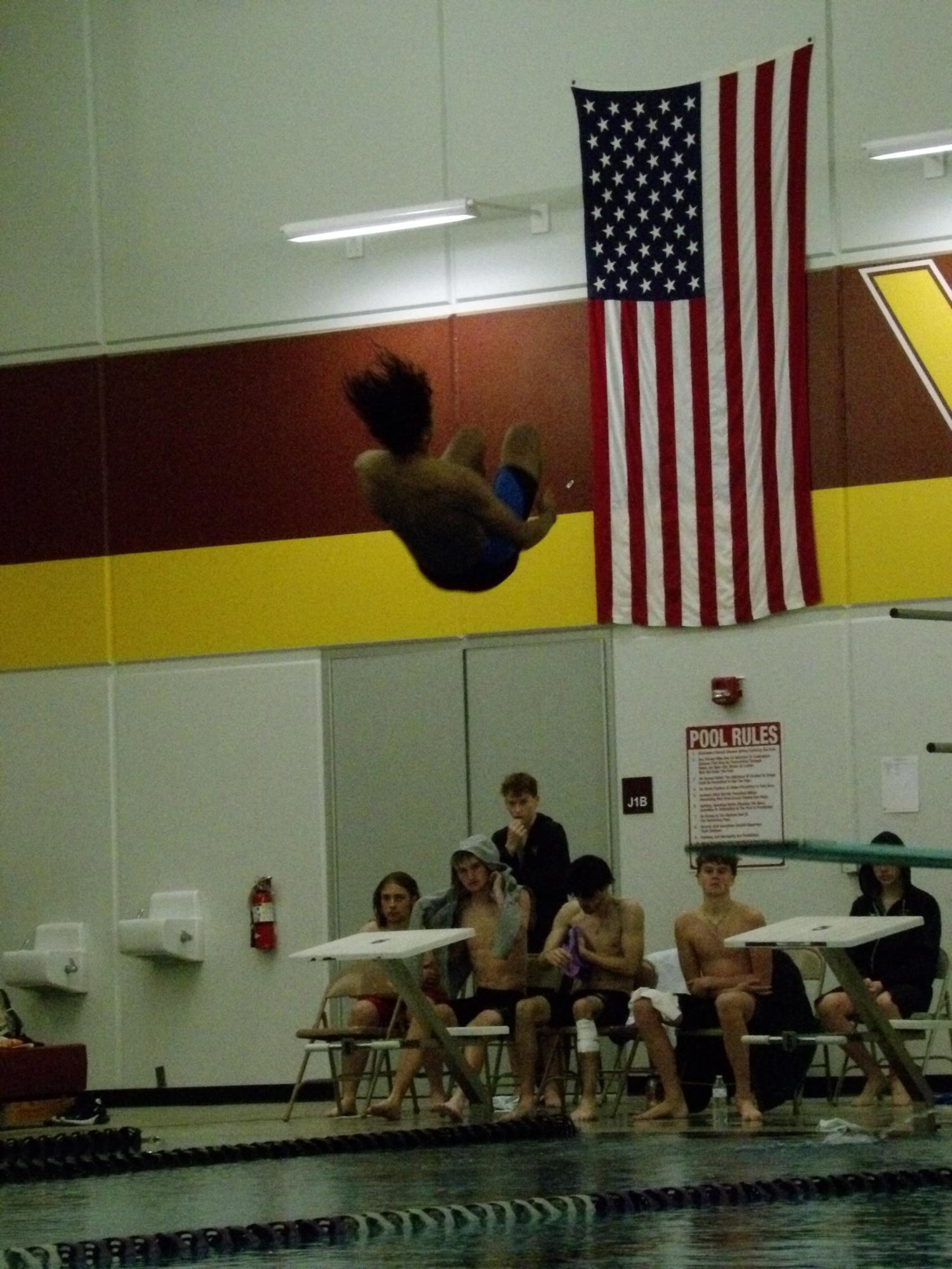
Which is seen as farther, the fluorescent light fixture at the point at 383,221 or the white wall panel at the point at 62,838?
the white wall panel at the point at 62,838

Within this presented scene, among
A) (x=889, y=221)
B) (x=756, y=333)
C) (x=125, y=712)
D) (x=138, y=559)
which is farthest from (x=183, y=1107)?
(x=889, y=221)

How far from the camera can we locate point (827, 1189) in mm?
7148

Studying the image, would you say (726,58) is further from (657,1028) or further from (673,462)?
(657,1028)

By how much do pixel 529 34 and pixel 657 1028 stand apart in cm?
619

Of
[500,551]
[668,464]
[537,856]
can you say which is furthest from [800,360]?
[500,551]

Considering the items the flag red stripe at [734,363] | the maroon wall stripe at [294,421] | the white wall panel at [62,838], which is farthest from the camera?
the white wall panel at [62,838]

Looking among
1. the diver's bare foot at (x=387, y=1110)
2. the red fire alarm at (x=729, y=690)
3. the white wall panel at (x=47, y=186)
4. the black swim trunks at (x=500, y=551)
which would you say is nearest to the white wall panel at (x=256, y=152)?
the white wall panel at (x=47, y=186)

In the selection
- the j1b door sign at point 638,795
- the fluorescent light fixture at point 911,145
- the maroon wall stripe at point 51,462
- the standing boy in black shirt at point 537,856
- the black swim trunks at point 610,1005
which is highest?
the fluorescent light fixture at point 911,145

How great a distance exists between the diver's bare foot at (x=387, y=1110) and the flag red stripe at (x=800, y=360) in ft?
12.0

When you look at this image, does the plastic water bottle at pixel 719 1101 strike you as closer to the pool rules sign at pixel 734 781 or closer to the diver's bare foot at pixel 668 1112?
the diver's bare foot at pixel 668 1112

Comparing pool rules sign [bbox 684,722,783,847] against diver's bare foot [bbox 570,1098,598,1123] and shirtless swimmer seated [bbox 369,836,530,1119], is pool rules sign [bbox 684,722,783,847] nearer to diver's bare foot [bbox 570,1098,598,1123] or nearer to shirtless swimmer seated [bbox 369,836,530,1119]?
shirtless swimmer seated [bbox 369,836,530,1119]

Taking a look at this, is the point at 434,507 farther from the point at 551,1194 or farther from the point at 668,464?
the point at 668,464

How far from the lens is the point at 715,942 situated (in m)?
11.4

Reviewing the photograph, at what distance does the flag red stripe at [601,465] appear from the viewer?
1329 cm
